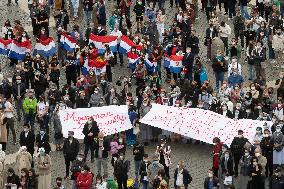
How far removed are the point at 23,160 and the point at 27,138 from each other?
5.16 ft

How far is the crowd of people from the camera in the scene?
32.1m

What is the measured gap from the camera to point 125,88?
37938 millimetres

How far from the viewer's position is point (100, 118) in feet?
118

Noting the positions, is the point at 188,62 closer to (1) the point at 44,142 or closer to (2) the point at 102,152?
(2) the point at 102,152

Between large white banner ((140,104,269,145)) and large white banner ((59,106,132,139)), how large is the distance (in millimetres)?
805

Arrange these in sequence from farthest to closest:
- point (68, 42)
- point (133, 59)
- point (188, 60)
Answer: point (68, 42) → point (133, 59) → point (188, 60)

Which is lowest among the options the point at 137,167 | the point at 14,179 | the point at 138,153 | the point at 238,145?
the point at 14,179

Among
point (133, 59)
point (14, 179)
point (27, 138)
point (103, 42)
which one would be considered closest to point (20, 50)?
point (103, 42)

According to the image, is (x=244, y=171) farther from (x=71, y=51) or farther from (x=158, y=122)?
(x=71, y=51)

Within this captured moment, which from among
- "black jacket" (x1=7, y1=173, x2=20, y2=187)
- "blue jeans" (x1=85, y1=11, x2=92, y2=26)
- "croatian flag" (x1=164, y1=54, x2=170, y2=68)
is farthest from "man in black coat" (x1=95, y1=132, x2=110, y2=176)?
"blue jeans" (x1=85, y1=11, x2=92, y2=26)

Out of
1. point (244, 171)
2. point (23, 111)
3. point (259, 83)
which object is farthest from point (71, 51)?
point (244, 171)

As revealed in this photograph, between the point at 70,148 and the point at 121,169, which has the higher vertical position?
the point at 70,148

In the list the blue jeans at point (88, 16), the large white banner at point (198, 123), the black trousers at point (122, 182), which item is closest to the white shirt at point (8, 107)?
the large white banner at point (198, 123)

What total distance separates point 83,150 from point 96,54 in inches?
220
